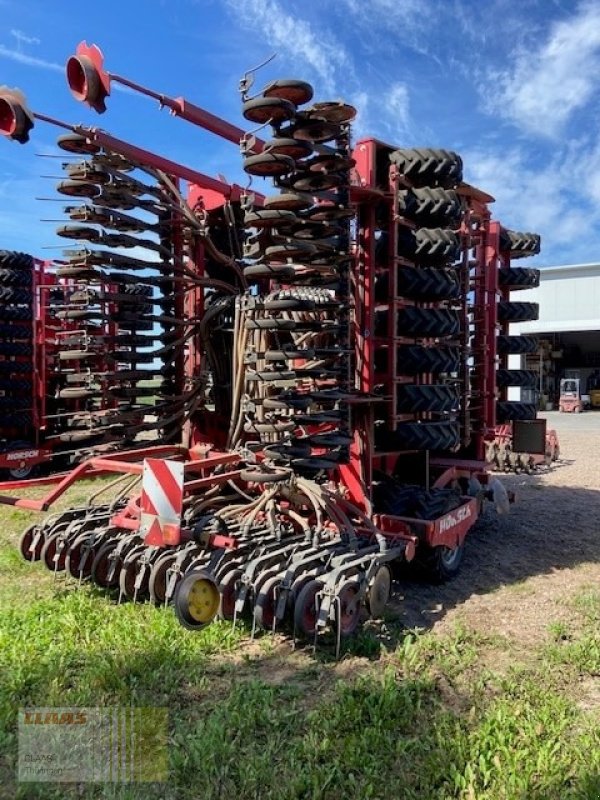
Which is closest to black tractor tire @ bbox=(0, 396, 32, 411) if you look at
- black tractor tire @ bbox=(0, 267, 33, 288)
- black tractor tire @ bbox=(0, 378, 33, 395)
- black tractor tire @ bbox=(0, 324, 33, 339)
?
black tractor tire @ bbox=(0, 378, 33, 395)

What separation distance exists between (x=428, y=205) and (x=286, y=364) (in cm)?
173

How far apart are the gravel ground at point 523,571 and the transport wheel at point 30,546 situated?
2.61 m

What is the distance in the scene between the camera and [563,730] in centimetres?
287

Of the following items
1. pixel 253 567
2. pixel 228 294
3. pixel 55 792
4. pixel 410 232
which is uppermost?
pixel 410 232

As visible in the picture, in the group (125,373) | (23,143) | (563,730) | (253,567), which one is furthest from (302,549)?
(23,143)

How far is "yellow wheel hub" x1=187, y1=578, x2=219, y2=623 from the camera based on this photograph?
3.46 m

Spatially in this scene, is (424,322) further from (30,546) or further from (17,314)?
(17,314)

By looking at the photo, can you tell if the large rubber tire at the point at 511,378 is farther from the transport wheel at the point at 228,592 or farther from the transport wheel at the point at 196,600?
the transport wheel at the point at 196,600

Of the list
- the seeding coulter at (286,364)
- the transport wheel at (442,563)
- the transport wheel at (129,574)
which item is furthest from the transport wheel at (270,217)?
the transport wheel at (442,563)

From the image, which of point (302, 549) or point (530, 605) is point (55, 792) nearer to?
point (302, 549)

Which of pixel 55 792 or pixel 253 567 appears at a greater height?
pixel 253 567

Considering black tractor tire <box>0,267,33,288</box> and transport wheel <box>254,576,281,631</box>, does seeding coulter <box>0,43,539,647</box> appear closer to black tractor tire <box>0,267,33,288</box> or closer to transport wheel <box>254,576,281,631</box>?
transport wheel <box>254,576,281,631</box>

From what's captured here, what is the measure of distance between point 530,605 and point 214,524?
7.51ft

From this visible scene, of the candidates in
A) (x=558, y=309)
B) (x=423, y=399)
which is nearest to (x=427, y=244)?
(x=423, y=399)
